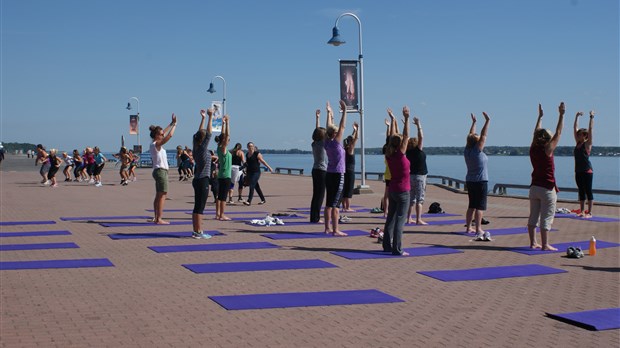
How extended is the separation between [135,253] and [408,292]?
452 cm

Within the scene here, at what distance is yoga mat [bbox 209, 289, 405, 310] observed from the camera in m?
6.96

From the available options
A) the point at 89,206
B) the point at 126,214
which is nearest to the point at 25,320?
the point at 126,214

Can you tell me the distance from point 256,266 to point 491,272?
118 inches

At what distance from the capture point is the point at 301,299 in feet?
23.8

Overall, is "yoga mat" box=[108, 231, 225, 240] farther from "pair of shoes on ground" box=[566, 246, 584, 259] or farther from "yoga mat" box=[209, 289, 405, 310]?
"pair of shoes on ground" box=[566, 246, 584, 259]

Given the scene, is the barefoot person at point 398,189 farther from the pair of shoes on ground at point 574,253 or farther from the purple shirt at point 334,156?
the pair of shoes on ground at point 574,253

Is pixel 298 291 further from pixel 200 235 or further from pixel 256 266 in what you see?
pixel 200 235

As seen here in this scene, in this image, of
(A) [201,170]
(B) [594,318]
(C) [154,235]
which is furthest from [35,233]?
(B) [594,318]

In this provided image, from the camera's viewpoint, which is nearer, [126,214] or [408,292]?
[408,292]

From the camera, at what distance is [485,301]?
7.24m

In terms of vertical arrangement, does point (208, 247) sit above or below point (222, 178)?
below

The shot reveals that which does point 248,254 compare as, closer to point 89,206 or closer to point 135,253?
point 135,253

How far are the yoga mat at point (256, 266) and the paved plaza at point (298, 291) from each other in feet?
0.75

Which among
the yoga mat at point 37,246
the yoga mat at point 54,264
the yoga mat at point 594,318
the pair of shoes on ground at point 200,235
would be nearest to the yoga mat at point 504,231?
the pair of shoes on ground at point 200,235
